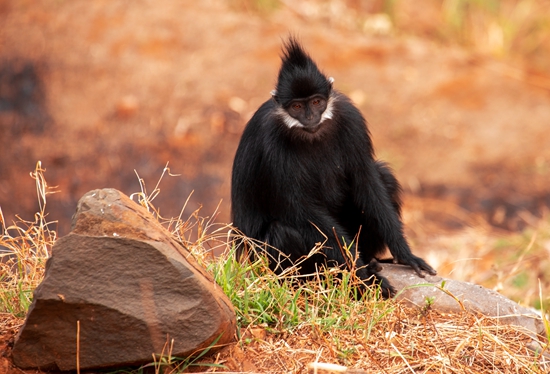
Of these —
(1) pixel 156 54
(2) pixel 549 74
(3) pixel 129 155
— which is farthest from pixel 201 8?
(2) pixel 549 74

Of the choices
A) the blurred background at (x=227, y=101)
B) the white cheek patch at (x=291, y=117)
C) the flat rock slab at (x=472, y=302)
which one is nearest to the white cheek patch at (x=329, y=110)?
the white cheek patch at (x=291, y=117)

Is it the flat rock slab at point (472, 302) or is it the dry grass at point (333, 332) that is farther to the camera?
the flat rock slab at point (472, 302)

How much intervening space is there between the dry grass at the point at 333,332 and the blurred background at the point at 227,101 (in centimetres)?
558

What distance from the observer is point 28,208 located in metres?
10.1

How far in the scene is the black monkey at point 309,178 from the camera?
521 cm

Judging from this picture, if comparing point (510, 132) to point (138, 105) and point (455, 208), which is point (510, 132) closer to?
point (455, 208)

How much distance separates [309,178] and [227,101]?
6988 millimetres

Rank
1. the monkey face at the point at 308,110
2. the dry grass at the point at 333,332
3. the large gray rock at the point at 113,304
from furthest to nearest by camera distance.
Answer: the monkey face at the point at 308,110, the dry grass at the point at 333,332, the large gray rock at the point at 113,304

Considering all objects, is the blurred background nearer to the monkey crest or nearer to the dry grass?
the monkey crest

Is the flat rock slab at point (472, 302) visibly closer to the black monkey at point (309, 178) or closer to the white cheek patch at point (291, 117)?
the black monkey at point (309, 178)

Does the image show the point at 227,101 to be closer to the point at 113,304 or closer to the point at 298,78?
the point at 298,78

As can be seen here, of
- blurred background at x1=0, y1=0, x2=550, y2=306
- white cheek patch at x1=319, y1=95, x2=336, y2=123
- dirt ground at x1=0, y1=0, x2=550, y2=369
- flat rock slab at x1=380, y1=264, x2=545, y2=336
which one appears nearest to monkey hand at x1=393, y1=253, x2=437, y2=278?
flat rock slab at x1=380, y1=264, x2=545, y2=336

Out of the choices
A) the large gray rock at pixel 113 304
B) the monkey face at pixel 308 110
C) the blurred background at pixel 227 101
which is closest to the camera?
the large gray rock at pixel 113 304

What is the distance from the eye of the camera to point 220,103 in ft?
39.5
